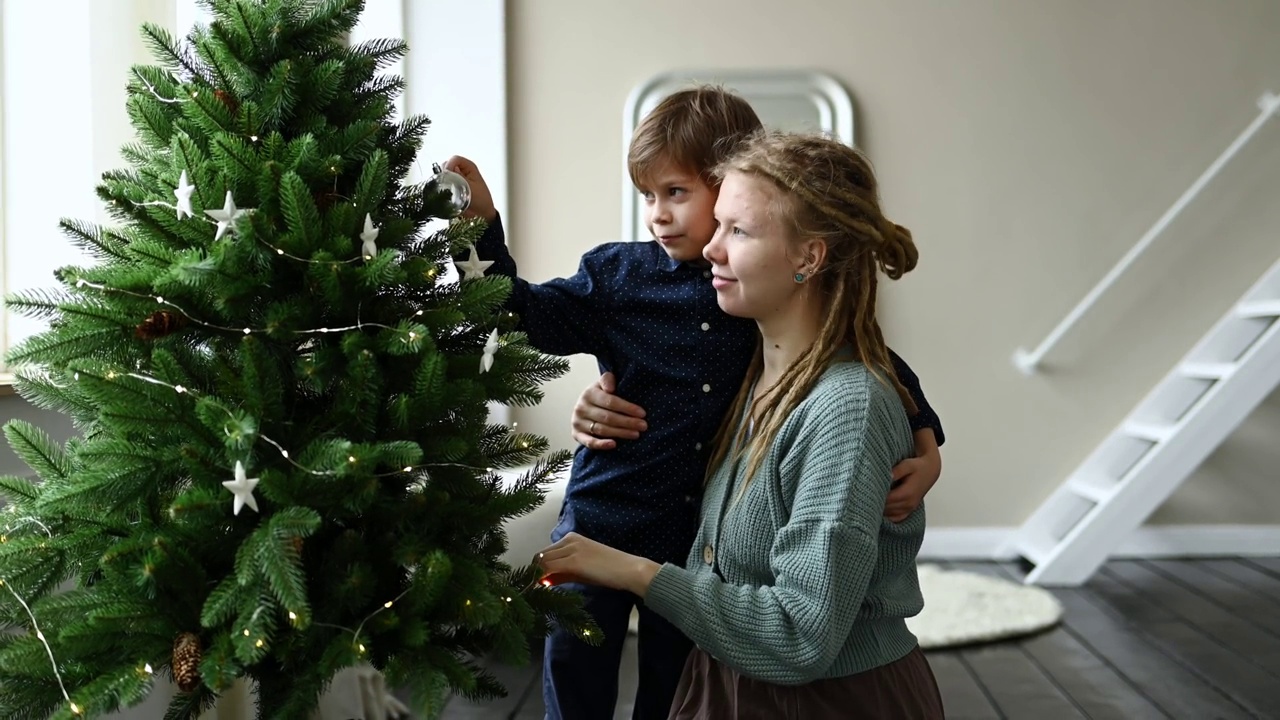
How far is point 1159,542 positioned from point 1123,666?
1672mm

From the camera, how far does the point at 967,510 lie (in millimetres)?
4344

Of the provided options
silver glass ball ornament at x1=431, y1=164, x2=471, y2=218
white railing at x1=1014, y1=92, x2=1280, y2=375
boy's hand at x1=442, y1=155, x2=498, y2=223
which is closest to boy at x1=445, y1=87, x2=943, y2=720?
boy's hand at x1=442, y1=155, x2=498, y2=223

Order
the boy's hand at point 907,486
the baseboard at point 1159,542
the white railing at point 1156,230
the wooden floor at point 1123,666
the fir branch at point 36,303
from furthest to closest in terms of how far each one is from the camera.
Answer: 1. the baseboard at point 1159,542
2. the white railing at point 1156,230
3. the wooden floor at point 1123,666
4. the boy's hand at point 907,486
5. the fir branch at point 36,303

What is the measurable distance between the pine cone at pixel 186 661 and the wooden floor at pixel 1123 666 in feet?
5.04

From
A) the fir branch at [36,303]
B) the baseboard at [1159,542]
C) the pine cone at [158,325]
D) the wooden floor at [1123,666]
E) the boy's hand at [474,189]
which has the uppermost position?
the boy's hand at [474,189]

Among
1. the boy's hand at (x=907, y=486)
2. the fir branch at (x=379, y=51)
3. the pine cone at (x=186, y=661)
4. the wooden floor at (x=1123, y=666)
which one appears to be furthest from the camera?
the wooden floor at (x=1123, y=666)

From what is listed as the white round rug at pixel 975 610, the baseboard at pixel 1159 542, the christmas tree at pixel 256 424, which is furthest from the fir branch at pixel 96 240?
the baseboard at pixel 1159 542

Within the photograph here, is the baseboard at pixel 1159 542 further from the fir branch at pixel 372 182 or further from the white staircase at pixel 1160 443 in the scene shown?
the fir branch at pixel 372 182

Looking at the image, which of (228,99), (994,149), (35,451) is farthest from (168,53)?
(994,149)

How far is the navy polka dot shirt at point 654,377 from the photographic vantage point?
1708 millimetres

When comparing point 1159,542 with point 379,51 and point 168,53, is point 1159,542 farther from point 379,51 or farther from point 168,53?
point 168,53

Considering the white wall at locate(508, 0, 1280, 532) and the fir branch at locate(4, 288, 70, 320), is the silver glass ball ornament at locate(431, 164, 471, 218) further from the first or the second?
the white wall at locate(508, 0, 1280, 532)

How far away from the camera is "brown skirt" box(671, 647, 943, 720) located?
1.38 metres

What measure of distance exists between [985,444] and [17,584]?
12.2 ft
